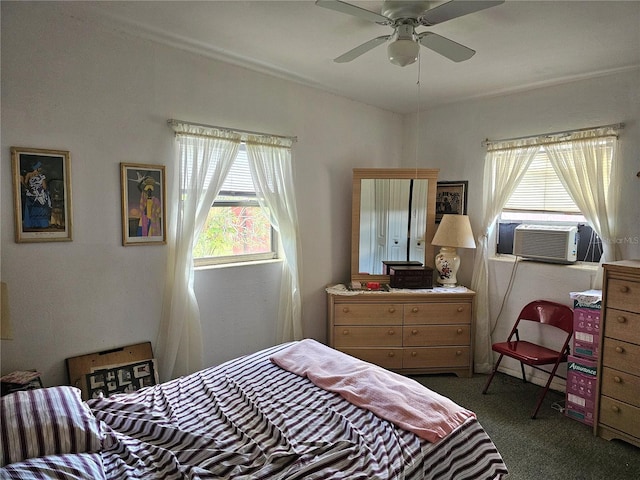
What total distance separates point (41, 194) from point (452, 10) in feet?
7.73

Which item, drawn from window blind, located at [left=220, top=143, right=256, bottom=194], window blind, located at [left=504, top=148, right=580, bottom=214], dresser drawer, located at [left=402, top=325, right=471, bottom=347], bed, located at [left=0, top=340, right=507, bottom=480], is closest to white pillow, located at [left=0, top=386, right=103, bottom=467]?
bed, located at [left=0, top=340, right=507, bottom=480]

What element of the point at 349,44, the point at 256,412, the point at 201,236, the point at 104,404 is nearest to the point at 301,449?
the point at 256,412

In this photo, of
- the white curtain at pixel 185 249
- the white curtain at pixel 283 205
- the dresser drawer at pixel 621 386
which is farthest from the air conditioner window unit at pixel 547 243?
the white curtain at pixel 185 249

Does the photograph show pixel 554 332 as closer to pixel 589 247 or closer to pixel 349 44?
pixel 589 247

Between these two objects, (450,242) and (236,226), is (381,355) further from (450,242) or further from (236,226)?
(236,226)

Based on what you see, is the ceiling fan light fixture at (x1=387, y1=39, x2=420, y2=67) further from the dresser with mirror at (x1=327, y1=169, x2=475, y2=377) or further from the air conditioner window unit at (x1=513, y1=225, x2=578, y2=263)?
the air conditioner window unit at (x1=513, y1=225, x2=578, y2=263)

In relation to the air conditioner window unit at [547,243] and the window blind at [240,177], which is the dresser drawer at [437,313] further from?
the window blind at [240,177]

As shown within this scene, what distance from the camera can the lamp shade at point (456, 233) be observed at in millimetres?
3453

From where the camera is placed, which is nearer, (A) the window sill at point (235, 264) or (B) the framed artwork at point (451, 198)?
(A) the window sill at point (235, 264)

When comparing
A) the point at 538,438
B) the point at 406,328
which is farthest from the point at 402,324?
the point at 538,438

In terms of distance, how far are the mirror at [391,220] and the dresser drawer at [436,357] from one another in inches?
28.7

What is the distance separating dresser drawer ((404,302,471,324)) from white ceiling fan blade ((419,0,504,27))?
227 centimetres

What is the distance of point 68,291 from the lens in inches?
90.5

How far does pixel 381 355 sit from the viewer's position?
3.42 metres
